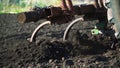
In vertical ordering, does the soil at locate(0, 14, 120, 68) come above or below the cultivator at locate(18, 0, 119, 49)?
below

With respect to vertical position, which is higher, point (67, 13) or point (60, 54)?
point (67, 13)

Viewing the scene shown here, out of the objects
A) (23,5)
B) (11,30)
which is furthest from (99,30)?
(23,5)

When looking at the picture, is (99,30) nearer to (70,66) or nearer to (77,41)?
(77,41)

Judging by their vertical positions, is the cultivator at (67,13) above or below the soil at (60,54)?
above

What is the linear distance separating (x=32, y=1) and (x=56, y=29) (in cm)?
668

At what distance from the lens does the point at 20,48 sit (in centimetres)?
442

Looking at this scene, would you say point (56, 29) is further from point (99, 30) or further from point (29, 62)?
point (29, 62)

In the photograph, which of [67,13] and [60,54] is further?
[60,54]

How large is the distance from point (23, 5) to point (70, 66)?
9.36m

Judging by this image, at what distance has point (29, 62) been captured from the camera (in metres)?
3.90

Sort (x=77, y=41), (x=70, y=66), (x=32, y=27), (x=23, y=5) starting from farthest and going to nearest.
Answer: (x=23, y=5)
(x=32, y=27)
(x=77, y=41)
(x=70, y=66)

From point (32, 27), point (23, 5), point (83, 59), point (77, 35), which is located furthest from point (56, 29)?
point (23, 5)

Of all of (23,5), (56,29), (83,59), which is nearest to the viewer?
→ (83,59)

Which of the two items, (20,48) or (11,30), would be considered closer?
(20,48)
